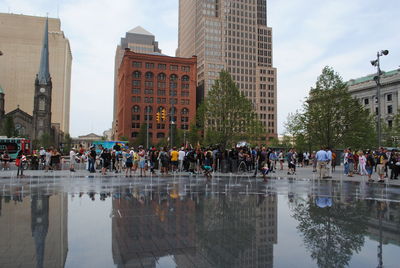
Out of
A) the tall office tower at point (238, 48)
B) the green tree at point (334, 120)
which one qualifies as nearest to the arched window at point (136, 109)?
the tall office tower at point (238, 48)

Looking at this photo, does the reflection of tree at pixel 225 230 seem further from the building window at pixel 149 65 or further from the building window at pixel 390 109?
the building window at pixel 149 65

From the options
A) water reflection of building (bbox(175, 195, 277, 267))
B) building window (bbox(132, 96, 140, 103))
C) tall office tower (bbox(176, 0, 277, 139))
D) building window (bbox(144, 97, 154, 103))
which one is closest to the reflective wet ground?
water reflection of building (bbox(175, 195, 277, 267))

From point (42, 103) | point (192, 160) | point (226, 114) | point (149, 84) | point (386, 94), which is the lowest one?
point (192, 160)

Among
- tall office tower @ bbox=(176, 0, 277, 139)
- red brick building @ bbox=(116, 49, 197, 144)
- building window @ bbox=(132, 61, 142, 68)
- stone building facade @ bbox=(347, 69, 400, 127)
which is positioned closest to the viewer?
stone building facade @ bbox=(347, 69, 400, 127)

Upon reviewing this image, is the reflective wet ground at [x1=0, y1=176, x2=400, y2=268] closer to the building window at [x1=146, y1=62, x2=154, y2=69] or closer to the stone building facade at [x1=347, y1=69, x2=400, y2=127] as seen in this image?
the stone building facade at [x1=347, y1=69, x2=400, y2=127]

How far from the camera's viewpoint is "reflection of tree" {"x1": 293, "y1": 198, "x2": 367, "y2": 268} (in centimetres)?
506

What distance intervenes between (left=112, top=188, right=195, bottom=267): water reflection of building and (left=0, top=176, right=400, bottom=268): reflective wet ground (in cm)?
2

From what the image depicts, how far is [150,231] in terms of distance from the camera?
6.49m

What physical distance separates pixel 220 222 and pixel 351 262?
10.4ft

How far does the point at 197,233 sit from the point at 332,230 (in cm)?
272

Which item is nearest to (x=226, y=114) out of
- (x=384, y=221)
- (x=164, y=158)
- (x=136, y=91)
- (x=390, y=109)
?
(x=164, y=158)

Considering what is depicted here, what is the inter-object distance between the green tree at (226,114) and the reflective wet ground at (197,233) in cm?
2770

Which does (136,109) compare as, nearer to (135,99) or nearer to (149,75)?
(135,99)

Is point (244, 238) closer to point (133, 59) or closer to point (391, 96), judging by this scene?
point (391, 96)
